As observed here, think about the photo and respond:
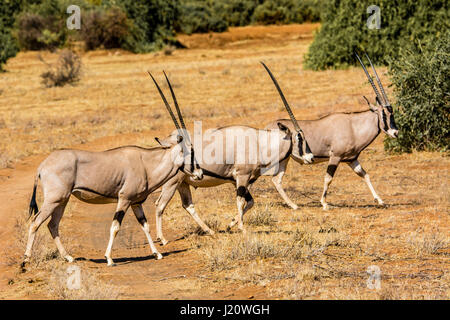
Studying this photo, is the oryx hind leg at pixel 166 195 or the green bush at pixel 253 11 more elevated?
the oryx hind leg at pixel 166 195

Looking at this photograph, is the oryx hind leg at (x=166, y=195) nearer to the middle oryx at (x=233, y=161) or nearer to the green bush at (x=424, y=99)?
the middle oryx at (x=233, y=161)

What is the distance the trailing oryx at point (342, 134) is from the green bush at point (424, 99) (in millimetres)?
5129

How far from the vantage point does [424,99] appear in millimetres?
18641

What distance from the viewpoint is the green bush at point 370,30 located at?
3288 cm

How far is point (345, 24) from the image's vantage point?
36156 millimetres

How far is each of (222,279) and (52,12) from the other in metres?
54.2

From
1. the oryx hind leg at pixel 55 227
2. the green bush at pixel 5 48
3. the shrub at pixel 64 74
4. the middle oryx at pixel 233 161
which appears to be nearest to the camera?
the oryx hind leg at pixel 55 227

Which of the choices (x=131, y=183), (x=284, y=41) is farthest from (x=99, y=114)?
(x=284, y=41)

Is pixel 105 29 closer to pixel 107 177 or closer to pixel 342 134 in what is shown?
pixel 342 134

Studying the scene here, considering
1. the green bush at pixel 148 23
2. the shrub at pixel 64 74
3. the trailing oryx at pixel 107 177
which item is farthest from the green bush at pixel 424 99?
the green bush at pixel 148 23

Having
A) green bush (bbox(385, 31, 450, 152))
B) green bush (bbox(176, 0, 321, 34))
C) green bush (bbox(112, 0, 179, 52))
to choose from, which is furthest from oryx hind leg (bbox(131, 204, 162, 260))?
green bush (bbox(176, 0, 321, 34))

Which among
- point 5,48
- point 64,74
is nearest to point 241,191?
point 64,74

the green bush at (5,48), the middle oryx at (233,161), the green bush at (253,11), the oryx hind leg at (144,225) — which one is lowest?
the green bush at (5,48)

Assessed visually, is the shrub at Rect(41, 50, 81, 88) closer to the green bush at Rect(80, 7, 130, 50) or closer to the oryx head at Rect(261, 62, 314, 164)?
the green bush at Rect(80, 7, 130, 50)
